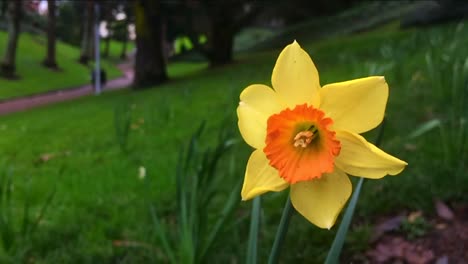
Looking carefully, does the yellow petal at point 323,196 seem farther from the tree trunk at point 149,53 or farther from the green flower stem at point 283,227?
the tree trunk at point 149,53

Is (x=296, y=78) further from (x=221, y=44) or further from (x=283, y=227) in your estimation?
(x=221, y=44)

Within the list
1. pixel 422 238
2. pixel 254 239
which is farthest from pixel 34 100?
pixel 254 239

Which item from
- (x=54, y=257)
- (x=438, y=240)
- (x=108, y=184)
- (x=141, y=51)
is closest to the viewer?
(x=438, y=240)

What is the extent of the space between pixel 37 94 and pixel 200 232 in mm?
3782

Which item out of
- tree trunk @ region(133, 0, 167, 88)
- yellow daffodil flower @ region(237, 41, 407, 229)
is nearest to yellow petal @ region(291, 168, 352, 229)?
yellow daffodil flower @ region(237, 41, 407, 229)

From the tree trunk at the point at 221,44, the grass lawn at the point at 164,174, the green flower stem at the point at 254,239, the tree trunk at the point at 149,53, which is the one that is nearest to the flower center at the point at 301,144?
the green flower stem at the point at 254,239

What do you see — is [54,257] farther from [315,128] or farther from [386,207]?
[315,128]

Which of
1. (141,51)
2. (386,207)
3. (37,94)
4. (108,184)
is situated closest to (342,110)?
(386,207)

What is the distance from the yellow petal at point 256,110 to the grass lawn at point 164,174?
87 cm

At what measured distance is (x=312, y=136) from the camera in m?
0.57

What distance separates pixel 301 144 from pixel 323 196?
7 centimetres

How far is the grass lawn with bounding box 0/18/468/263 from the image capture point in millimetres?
1674

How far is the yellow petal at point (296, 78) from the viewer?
59 centimetres

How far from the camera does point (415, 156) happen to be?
7.22 ft
